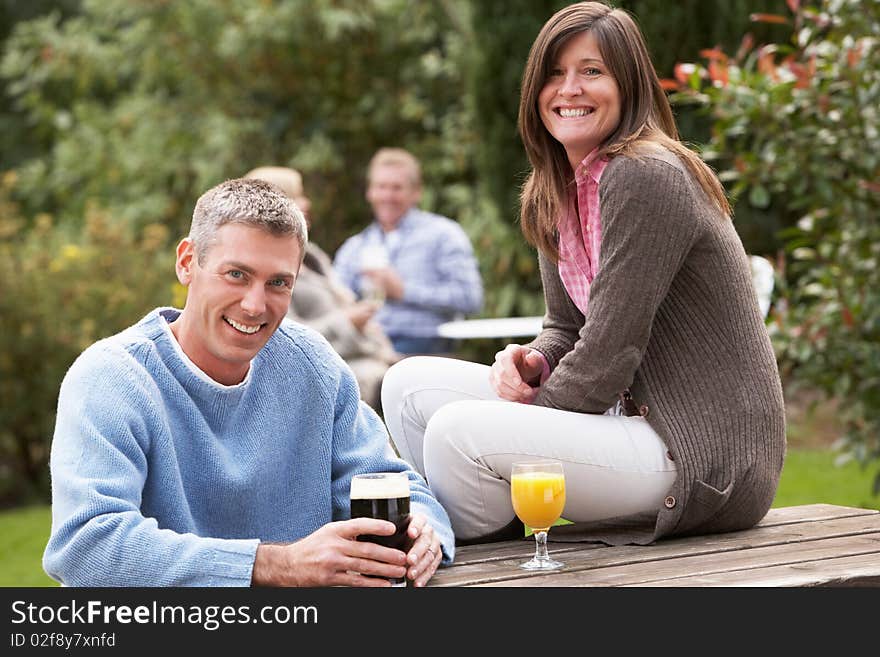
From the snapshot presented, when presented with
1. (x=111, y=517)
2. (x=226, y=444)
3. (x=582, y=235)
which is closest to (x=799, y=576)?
(x=582, y=235)

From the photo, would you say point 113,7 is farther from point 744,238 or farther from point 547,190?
point 547,190

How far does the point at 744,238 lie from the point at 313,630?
6.44m

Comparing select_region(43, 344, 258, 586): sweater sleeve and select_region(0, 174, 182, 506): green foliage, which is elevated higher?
select_region(0, 174, 182, 506): green foliage

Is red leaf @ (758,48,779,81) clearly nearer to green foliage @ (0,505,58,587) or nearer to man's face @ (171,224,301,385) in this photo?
man's face @ (171,224,301,385)

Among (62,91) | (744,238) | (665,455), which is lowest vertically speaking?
(665,455)

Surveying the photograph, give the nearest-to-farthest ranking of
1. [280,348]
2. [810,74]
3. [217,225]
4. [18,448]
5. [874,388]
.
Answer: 1. [217,225]
2. [280,348]
3. [810,74]
4. [874,388]
5. [18,448]

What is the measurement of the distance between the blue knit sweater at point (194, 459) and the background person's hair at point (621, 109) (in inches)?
29.0

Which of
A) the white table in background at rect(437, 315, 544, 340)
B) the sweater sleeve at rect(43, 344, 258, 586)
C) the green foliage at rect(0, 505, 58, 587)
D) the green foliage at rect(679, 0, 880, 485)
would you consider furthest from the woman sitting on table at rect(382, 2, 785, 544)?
the green foliage at rect(0, 505, 58, 587)

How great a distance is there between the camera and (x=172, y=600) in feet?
7.16

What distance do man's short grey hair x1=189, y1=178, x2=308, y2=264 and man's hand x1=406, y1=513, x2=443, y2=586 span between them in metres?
0.62

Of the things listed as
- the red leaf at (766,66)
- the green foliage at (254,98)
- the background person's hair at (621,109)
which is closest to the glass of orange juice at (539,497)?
the background person's hair at (621,109)

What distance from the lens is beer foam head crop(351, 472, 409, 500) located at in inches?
91.4

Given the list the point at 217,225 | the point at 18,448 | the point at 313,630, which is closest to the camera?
the point at 313,630

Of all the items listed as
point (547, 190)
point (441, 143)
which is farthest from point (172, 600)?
point (441, 143)
